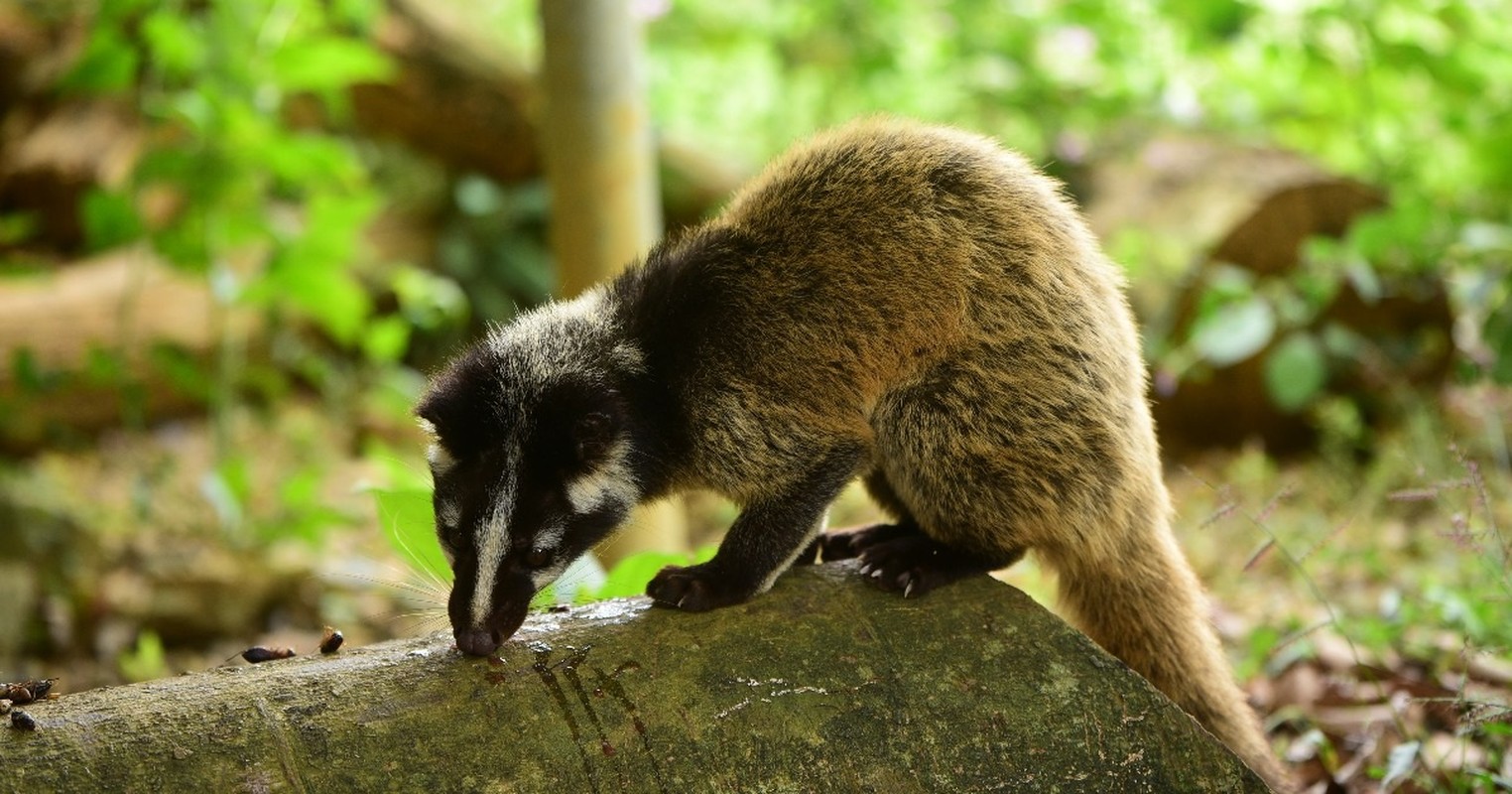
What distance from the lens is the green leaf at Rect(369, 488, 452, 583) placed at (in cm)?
444

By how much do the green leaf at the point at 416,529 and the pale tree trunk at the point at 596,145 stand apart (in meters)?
1.88

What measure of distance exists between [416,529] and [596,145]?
2.64m

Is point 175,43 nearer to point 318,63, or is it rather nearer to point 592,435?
point 318,63

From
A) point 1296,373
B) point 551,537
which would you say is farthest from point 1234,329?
point 551,537

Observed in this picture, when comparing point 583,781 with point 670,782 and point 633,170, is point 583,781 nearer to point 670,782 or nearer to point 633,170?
point 670,782

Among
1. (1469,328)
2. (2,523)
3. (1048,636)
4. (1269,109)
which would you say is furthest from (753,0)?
(1048,636)

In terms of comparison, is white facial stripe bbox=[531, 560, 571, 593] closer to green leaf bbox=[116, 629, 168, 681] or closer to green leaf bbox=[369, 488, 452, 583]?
green leaf bbox=[369, 488, 452, 583]

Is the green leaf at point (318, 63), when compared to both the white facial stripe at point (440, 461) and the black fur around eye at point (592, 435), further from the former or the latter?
the black fur around eye at point (592, 435)

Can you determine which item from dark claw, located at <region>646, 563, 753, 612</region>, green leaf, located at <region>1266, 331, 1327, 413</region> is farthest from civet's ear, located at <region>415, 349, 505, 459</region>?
green leaf, located at <region>1266, 331, 1327, 413</region>

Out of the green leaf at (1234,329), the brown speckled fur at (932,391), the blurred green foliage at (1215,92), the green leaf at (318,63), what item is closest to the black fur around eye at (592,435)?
the brown speckled fur at (932,391)

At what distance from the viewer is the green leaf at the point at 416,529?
14.6 ft

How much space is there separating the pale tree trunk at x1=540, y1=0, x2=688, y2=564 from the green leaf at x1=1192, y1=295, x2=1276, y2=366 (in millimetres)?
2992

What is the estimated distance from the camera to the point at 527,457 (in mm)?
4168

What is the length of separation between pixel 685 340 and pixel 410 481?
1399 millimetres
